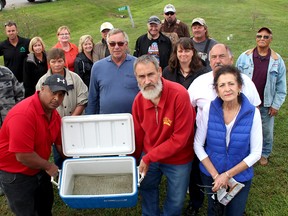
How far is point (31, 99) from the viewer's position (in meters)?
2.84

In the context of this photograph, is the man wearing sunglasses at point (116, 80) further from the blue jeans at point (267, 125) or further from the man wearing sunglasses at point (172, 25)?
the man wearing sunglasses at point (172, 25)

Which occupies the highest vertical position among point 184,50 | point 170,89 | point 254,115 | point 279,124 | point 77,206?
point 184,50

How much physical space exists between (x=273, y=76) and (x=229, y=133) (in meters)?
2.13

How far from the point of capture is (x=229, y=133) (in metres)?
2.79

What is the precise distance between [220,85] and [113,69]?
5.13ft

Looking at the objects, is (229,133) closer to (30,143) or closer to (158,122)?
(158,122)

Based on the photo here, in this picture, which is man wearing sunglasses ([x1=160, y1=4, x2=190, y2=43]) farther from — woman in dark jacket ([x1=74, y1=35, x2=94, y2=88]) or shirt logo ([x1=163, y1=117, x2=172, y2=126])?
shirt logo ([x1=163, y1=117, x2=172, y2=126])

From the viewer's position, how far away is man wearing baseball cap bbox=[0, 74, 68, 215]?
2730 millimetres

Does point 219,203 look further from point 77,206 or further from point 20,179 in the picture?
point 20,179

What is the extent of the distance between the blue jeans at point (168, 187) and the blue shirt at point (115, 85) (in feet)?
3.01

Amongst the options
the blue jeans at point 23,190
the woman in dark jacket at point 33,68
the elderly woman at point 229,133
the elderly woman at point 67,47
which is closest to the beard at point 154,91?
the elderly woman at point 229,133

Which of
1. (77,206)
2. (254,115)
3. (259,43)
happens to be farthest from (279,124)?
(77,206)

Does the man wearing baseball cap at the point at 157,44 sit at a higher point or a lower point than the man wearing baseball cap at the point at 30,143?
higher

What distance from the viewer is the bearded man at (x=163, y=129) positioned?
2951 millimetres
